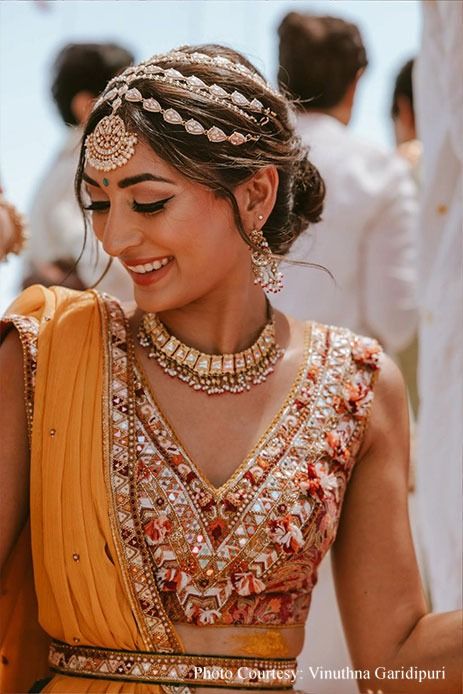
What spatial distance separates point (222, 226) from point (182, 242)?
0.10 m

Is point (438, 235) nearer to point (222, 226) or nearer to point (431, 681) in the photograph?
point (222, 226)

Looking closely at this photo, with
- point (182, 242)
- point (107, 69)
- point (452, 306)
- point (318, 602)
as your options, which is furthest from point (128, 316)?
point (107, 69)

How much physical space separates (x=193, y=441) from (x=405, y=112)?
3113 millimetres

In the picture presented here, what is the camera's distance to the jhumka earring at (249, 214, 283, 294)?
225cm

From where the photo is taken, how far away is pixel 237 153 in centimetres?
213

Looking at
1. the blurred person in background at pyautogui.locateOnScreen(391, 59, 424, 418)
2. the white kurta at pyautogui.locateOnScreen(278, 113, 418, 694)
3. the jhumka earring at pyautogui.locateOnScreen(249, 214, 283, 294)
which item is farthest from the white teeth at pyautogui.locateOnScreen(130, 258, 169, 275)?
the blurred person in background at pyautogui.locateOnScreen(391, 59, 424, 418)

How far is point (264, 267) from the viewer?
2.26 m

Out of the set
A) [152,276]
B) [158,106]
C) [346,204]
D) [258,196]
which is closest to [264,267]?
[258,196]

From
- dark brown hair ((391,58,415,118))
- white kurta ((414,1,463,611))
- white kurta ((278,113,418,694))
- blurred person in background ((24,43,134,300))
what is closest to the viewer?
white kurta ((414,1,463,611))

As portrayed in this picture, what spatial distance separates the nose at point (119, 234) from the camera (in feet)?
6.70

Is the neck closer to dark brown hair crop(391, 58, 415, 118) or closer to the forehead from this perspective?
the forehead

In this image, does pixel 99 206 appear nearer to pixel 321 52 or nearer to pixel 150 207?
pixel 150 207

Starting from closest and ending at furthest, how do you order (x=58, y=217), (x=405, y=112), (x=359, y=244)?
(x=359, y=244) < (x=58, y=217) < (x=405, y=112)

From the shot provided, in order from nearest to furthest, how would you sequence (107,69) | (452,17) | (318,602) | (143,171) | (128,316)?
(143,171) < (128,316) < (452,17) < (318,602) < (107,69)
